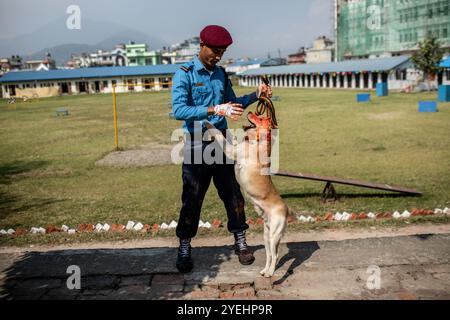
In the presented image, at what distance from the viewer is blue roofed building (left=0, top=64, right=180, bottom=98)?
7231 centimetres

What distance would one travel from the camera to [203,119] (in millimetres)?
4477

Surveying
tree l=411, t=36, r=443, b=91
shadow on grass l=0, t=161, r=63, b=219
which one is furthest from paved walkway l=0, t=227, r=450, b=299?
tree l=411, t=36, r=443, b=91

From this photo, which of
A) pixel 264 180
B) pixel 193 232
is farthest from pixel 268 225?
pixel 193 232

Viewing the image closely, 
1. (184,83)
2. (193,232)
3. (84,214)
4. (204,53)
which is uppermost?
(204,53)

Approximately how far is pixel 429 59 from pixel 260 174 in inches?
1620

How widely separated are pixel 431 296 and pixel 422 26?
62.9m

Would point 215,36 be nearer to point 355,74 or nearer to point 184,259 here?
point 184,259

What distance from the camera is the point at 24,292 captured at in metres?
4.42

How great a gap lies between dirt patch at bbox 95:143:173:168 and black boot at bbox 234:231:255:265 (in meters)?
8.19

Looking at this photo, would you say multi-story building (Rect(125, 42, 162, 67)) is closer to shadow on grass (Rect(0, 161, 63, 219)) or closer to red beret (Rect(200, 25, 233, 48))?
shadow on grass (Rect(0, 161, 63, 219))

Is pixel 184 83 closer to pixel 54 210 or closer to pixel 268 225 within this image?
pixel 268 225

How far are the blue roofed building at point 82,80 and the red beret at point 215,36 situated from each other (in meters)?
68.6

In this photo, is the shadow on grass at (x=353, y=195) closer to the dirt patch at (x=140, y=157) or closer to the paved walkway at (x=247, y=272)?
the paved walkway at (x=247, y=272)

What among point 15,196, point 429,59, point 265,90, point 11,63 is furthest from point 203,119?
point 11,63
